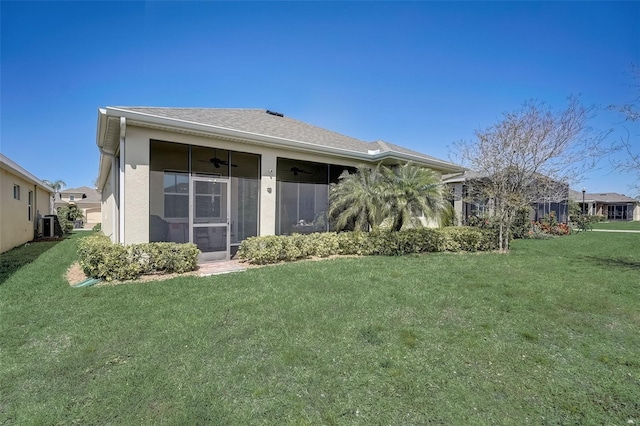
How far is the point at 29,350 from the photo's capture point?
346 centimetres

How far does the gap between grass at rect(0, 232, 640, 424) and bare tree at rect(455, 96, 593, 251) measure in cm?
589

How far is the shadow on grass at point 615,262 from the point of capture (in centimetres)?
865

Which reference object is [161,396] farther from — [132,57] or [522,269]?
[132,57]

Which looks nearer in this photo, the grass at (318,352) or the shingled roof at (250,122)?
the grass at (318,352)

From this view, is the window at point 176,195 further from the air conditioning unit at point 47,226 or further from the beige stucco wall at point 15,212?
the air conditioning unit at point 47,226

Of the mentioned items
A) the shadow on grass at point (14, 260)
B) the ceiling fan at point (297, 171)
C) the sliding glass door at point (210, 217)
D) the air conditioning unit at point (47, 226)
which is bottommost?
the shadow on grass at point (14, 260)

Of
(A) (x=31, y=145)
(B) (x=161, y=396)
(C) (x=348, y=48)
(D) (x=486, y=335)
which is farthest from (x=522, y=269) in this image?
(A) (x=31, y=145)

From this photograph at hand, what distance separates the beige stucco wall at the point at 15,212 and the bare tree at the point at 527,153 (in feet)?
57.7

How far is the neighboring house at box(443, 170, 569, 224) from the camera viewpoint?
12.7 meters

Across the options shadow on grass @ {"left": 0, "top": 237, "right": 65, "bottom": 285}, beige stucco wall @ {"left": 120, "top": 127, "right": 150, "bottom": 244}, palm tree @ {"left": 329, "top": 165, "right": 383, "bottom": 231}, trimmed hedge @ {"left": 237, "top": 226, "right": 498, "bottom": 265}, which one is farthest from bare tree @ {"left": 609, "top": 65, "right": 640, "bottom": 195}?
shadow on grass @ {"left": 0, "top": 237, "right": 65, "bottom": 285}

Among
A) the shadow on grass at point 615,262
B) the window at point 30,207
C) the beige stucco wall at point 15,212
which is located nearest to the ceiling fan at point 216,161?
the beige stucco wall at point 15,212

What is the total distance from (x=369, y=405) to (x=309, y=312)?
2141 mm

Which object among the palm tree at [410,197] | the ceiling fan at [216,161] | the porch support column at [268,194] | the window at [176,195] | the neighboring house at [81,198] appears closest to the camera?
the window at [176,195]

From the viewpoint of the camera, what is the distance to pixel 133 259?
655 cm
